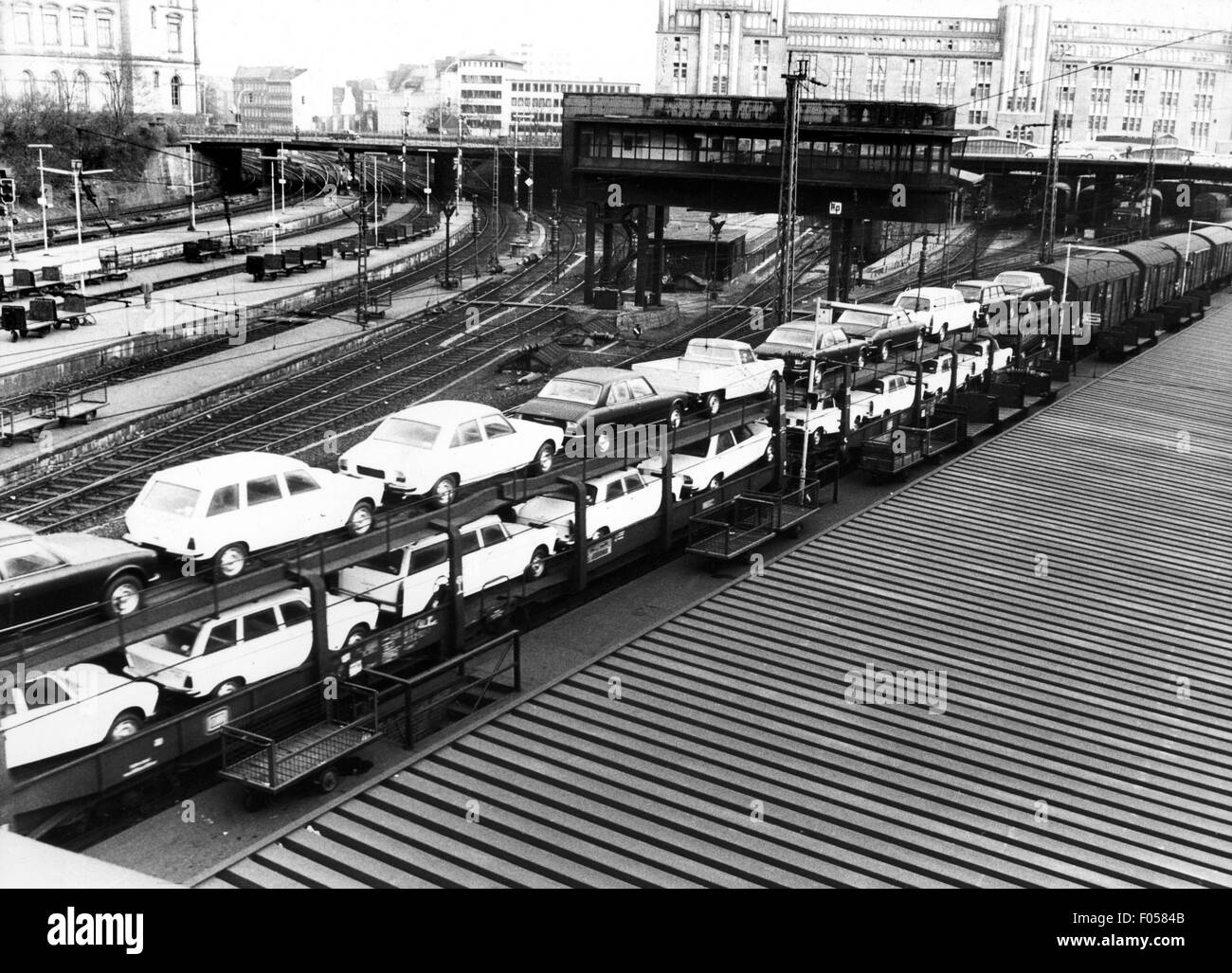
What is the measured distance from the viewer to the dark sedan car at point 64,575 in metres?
13.5

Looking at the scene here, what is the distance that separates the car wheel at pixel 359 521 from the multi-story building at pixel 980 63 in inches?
5066

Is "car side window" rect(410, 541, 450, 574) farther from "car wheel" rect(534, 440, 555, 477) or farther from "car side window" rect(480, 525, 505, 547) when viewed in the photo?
"car wheel" rect(534, 440, 555, 477)

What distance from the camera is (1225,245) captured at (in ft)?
199

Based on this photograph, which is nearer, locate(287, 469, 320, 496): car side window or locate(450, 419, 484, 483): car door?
locate(287, 469, 320, 496): car side window

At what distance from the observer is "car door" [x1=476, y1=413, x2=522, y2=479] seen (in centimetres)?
1878

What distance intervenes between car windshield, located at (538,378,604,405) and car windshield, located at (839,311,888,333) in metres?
12.4

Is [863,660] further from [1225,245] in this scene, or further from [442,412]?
[1225,245]

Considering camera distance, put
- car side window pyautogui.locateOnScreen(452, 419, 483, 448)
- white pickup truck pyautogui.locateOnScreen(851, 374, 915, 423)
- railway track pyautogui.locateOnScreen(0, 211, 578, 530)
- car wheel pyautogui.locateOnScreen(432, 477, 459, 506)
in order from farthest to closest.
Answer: white pickup truck pyautogui.locateOnScreen(851, 374, 915, 423)
railway track pyautogui.locateOnScreen(0, 211, 578, 530)
car side window pyautogui.locateOnScreen(452, 419, 483, 448)
car wheel pyautogui.locateOnScreen(432, 477, 459, 506)

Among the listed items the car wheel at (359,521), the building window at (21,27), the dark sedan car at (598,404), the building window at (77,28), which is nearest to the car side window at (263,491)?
the car wheel at (359,521)

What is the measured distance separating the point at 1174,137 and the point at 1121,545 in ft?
415

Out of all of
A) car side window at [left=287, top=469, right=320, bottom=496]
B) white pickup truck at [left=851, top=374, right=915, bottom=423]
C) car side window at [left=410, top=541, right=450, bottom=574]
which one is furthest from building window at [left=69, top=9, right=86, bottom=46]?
car side window at [left=410, top=541, right=450, bottom=574]

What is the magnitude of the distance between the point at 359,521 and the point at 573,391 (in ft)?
20.1
